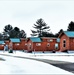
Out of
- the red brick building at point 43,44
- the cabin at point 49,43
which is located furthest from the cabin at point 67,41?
the red brick building at point 43,44

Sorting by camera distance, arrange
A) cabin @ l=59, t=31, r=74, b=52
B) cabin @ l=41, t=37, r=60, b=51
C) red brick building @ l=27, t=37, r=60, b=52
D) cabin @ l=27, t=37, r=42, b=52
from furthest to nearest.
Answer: cabin @ l=41, t=37, r=60, b=51 → red brick building @ l=27, t=37, r=60, b=52 → cabin @ l=27, t=37, r=42, b=52 → cabin @ l=59, t=31, r=74, b=52

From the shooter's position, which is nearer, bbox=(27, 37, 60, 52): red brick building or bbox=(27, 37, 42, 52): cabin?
bbox=(27, 37, 42, 52): cabin

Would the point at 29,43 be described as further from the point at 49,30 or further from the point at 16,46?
the point at 49,30

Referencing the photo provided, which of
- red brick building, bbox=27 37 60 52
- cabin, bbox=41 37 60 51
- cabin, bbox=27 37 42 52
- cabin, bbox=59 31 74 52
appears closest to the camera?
cabin, bbox=59 31 74 52

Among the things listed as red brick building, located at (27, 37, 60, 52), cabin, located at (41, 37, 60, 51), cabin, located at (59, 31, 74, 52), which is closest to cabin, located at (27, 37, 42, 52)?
red brick building, located at (27, 37, 60, 52)

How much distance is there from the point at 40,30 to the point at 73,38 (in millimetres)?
66482

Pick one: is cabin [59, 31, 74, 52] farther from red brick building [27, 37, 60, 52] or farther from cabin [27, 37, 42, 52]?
cabin [27, 37, 42, 52]

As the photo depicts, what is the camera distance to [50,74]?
467 inches

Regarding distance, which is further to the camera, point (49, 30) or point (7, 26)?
point (7, 26)

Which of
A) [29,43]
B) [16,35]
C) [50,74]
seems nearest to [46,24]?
[16,35]

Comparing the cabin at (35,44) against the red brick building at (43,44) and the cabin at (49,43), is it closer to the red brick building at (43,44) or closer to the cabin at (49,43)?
the red brick building at (43,44)

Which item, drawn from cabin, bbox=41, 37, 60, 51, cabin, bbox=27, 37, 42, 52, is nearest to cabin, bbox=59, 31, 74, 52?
cabin, bbox=41, 37, 60, 51

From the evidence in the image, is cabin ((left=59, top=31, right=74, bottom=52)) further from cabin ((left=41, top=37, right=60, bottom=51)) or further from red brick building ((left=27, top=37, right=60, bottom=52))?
red brick building ((left=27, top=37, right=60, bottom=52))

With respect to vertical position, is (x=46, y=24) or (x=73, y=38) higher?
(x=46, y=24)
